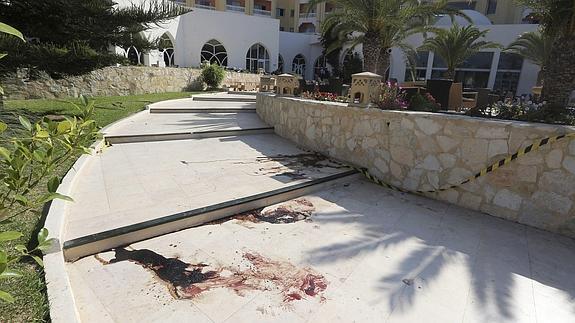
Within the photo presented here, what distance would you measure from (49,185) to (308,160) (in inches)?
185

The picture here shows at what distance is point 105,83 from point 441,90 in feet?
38.3

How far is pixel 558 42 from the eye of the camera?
6301 millimetres

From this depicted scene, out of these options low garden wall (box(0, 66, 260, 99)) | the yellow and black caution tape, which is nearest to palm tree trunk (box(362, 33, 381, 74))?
the yellow and black caution tape

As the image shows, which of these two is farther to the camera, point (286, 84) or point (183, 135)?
point (286, 84)

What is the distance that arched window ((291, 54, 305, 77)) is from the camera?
30.3 meters

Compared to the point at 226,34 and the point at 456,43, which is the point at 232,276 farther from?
the point at 226,34

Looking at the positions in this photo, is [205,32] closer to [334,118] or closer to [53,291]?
[334,118]

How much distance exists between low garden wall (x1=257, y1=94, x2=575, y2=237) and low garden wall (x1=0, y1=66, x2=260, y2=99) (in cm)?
719

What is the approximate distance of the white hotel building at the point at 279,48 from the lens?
19.8 meters

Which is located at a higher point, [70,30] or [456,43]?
[456,43]

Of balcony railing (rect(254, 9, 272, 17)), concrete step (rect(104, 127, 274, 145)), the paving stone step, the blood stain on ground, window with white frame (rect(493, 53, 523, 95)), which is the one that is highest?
balcony railing (rect(254, 9, 272, 17))

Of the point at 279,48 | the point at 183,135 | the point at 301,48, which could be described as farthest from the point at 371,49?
the point at 301,48

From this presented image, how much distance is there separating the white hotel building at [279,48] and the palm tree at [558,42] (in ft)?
48.1

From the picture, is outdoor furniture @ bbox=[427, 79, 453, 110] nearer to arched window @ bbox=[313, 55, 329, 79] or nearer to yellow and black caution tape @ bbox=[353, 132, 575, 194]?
yellow and black caution tape @ bbox=[353, 132, 575, 194]
